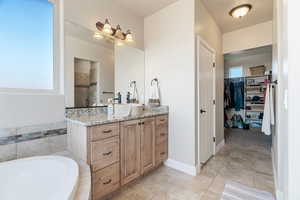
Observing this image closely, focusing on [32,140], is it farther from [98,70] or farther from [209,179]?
[209,179]

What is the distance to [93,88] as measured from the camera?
77.2 inches

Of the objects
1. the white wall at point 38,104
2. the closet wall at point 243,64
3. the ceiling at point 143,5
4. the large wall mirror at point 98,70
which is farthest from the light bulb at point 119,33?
the closet wall at point 243,64

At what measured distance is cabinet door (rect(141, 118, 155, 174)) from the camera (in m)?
1.90

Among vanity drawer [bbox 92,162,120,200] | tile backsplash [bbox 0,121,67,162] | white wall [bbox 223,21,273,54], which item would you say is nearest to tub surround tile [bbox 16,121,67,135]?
tile backsplash [bbox 0,121,67,162]

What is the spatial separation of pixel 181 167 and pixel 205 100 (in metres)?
1.17

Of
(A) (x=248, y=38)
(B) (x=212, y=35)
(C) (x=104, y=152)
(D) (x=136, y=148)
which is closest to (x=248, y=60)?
(A) (x=248, y=38)

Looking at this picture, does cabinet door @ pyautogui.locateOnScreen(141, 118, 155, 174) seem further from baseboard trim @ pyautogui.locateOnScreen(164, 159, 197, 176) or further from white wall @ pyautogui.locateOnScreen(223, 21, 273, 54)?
white wall @ pyautogui.locateOnScreen(223, 21, 273, 54)

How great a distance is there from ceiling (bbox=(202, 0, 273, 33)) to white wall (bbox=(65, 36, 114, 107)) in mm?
1791

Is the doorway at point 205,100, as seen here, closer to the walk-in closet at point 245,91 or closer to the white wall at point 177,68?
the white wall at point 177,68

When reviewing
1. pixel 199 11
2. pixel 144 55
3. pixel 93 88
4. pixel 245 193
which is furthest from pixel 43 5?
pixel 245 193

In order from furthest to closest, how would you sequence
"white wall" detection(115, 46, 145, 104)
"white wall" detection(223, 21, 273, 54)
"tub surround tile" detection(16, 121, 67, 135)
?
"white wall" detection(223, 21, 273, 54), "white wall" detection(115, 46, 145, 104), "tub surround tile" detection(16, 121, 67, 135)

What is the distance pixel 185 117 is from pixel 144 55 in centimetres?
136

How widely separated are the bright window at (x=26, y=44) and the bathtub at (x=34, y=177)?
0.75 m

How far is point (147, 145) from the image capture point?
1.96 meters
